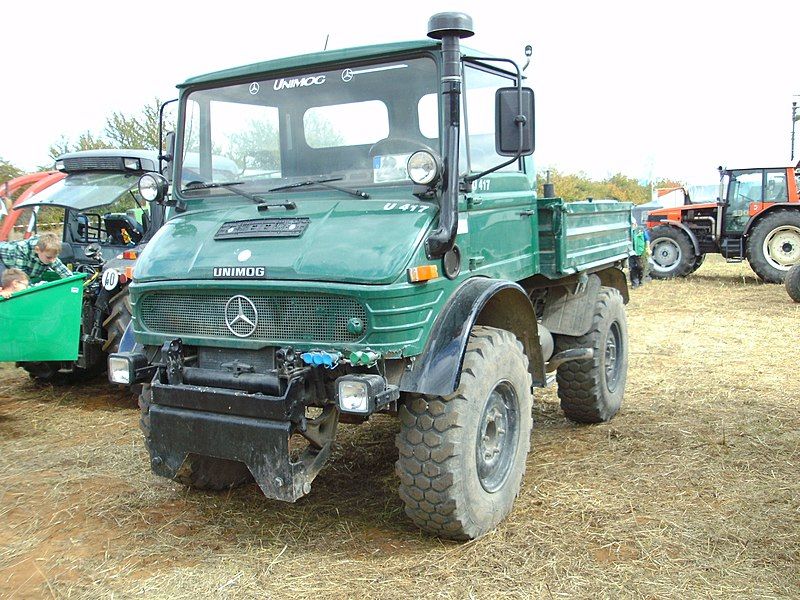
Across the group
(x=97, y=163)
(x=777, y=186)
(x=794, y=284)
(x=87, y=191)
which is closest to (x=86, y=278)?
(x=87, y=191)

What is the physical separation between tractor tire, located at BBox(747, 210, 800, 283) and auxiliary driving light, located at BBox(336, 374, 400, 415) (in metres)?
14.2

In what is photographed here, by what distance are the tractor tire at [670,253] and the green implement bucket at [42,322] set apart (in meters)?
13.8

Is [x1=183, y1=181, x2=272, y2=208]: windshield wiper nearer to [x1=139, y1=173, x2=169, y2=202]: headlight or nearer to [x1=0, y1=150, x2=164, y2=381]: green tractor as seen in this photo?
[x1=139, y1=173, x2=169, y2=202]: headlight

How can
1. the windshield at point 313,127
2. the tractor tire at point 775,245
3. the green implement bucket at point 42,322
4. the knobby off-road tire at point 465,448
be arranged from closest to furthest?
the knobby off-road tire at point 465,448 → the windshield at point 313,127 → the green implement bucket at point 42,322 → the tractor tire at point 775,245

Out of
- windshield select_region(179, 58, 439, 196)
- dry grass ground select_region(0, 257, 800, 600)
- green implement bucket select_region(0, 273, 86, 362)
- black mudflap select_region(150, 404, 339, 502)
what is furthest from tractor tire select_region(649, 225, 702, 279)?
black mudflap select_region(150, 404, 339, 502)

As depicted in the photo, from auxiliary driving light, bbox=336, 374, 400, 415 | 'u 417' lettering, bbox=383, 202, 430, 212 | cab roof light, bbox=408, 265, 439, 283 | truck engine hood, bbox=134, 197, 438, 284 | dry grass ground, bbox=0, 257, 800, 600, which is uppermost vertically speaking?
'u 417' lettering, bbox=383, 202, 430, 212

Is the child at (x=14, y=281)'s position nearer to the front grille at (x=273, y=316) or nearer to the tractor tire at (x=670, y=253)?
the front grille at (x=273, y=316)

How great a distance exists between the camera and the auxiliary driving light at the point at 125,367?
4.14 metres

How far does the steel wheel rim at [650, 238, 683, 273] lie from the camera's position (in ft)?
56.7

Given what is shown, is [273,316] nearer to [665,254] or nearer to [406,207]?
[406,207]

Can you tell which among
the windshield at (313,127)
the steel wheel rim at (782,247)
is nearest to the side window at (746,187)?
the steel wheel rim at (782,247)

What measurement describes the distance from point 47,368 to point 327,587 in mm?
5211

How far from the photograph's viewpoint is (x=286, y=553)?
393cm

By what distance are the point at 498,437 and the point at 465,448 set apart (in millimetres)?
542
